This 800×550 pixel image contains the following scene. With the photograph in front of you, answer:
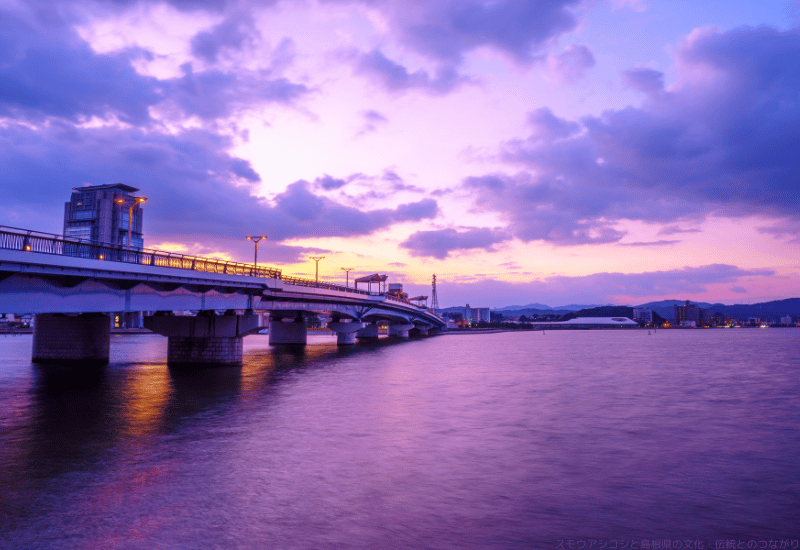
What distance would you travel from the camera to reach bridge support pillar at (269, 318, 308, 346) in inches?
4242

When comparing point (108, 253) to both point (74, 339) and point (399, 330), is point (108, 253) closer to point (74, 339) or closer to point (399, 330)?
point (74, 339)

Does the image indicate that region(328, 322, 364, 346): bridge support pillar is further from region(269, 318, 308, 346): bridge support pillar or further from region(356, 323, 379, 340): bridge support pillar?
region(356, 323, 379, 340): bridge support pillar

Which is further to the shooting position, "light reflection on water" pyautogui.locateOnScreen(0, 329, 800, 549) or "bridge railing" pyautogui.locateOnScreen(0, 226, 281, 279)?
"bridge railing" pyautogui.locateOnScreen(0, 226, 281, 279)

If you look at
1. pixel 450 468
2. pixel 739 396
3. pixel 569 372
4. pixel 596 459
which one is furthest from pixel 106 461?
pixel 569 372

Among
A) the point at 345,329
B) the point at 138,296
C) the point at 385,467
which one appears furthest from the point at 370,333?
the point at 385,467

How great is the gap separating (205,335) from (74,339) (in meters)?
14.1

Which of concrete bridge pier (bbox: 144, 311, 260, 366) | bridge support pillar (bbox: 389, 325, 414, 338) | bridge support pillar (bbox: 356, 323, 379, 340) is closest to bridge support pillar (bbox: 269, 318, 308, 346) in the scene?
bridge support pillar (bbox: 356, 323, 379, 340)

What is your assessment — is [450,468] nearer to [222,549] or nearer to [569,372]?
[222,549]

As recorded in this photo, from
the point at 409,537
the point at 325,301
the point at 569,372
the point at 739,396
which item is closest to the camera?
the point at 409,537

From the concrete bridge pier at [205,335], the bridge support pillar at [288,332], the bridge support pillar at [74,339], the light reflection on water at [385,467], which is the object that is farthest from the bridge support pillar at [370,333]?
the light reflection on water at [385,467]

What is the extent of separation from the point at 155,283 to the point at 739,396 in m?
44.1

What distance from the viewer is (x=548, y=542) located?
40.4 feet

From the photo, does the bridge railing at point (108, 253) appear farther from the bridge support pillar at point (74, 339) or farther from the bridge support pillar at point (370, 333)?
the bridge support pillar at point (370, 333)

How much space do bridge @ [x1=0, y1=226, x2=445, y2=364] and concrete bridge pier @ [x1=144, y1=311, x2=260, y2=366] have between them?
97mm
